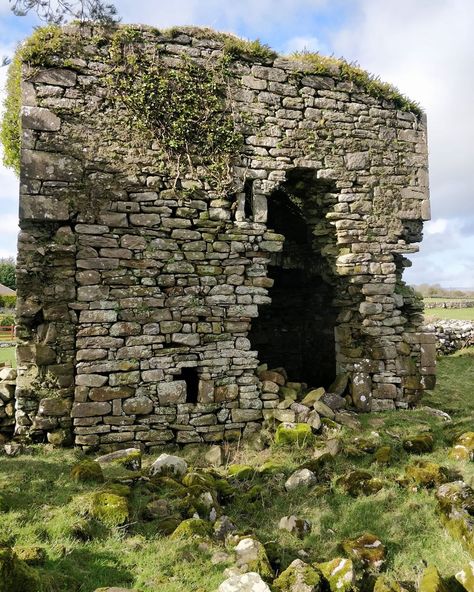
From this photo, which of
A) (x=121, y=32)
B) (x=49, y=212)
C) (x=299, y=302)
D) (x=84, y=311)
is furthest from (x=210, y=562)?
(x=299, y=302)

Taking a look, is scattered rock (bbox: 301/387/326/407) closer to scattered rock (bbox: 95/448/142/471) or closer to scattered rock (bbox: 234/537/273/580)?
scattered rock (bbox: 95/448/142/471)

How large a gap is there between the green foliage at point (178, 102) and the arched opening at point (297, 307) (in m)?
2.32

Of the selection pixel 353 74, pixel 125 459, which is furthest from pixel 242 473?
pixel 353 74

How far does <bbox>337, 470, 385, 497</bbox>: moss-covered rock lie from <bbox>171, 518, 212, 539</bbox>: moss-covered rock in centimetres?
189

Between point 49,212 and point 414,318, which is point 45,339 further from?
point 414,318

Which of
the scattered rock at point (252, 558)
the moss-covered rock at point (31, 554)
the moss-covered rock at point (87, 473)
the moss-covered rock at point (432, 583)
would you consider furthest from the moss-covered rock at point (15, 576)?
the moss-covered rock at point (432, 583)

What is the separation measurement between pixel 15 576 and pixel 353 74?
8.69 metres

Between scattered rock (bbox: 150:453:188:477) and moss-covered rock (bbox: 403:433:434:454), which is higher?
moss-covered rock (bbox: 403:433:434:454)

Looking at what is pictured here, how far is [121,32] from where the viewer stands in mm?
7031

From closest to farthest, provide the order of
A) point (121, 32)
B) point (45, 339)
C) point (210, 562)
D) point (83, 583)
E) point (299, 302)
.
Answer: point (83, 583) < point (210, 562) < point (45, 339) < point (121, 32) < point (299, 302)

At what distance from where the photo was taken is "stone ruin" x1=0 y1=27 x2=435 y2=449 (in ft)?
21.6

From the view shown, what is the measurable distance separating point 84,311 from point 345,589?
494 cm

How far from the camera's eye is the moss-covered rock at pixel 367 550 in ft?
12.6

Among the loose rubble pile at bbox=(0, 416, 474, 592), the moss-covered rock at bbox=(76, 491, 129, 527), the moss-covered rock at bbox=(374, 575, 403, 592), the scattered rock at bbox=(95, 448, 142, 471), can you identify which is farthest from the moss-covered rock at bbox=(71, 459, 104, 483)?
the moss-covered rock at bbox=(374, 575, 403, 592)
